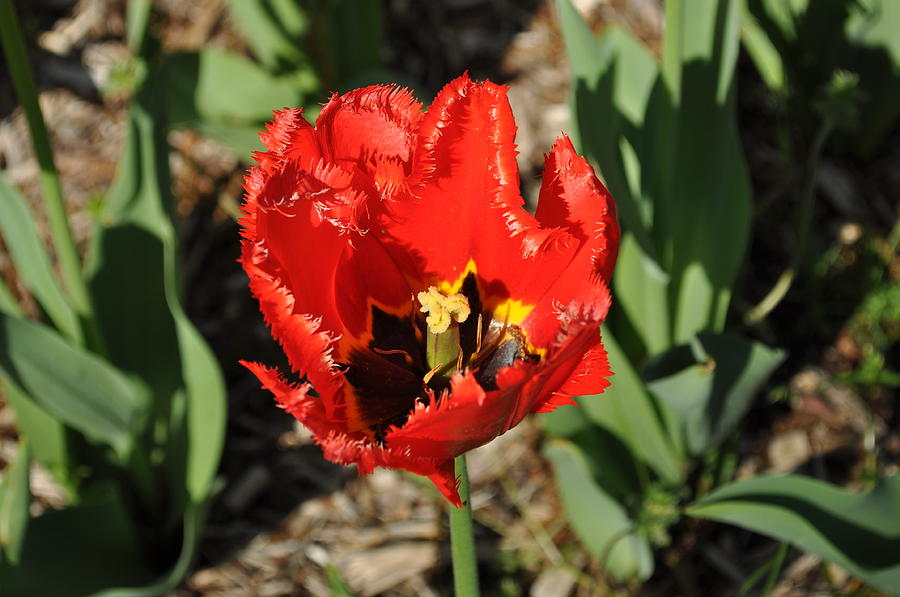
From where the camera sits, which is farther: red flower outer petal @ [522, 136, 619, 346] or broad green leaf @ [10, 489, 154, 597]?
broad green leaf @ [10, 489, 154, 597]

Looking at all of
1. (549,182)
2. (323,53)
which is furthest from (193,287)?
(549,182)

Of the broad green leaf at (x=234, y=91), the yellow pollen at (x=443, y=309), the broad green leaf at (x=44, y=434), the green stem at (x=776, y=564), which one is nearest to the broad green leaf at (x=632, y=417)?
the green stem at (x=776, y=564)

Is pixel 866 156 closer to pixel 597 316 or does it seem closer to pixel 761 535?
Result: pixel 761 535

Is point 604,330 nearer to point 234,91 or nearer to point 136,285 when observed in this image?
point 136,285

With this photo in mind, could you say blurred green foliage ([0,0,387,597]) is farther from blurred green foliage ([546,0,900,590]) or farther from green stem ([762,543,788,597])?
green stem ([762,543,788,597])

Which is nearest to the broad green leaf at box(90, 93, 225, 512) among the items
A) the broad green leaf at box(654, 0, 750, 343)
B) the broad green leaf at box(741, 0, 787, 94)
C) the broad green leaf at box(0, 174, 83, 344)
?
the broad green leaf at box(0, 174, 83, 344)
